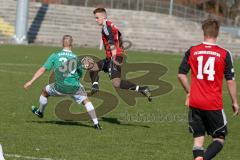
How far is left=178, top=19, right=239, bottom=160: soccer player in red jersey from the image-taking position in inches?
363

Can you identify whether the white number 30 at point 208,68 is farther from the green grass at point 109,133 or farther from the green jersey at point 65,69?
the green jersey at point 65,69

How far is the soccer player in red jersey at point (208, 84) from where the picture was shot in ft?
30.2

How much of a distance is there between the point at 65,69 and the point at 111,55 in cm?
221

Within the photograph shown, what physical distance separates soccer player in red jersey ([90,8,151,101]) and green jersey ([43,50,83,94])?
4.67ft

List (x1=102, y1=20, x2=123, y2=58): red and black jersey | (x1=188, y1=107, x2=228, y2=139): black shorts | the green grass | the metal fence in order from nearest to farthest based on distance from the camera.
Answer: (x1=188, y1=107, x2=228, y2=139): black shorts, the green grass, (x1=102, y1=20, x2=123, y2=58): red and black jersey, the metal fence

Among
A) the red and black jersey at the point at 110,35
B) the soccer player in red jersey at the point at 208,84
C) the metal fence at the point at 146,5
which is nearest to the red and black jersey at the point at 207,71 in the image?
the soccer player in red jersey at the point at 208,84

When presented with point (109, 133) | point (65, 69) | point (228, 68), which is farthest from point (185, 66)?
point (65, 69)

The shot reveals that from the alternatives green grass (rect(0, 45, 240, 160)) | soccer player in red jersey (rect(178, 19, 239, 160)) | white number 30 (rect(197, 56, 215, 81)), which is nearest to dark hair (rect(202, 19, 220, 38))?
soccer player in red jersey (rect(178, 19, 239, 160))

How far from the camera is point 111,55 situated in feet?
51.8

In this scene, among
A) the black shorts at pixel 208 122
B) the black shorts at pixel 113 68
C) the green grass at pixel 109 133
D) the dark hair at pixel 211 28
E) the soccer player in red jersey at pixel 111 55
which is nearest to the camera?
the dark hair at pixel 211 28

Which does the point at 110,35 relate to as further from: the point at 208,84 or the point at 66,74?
the point at 208,84

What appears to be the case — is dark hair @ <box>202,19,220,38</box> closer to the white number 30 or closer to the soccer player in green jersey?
the white number 30

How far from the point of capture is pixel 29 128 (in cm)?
1348

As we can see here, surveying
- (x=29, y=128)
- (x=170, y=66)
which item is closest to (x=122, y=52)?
(x=29, y=128)
